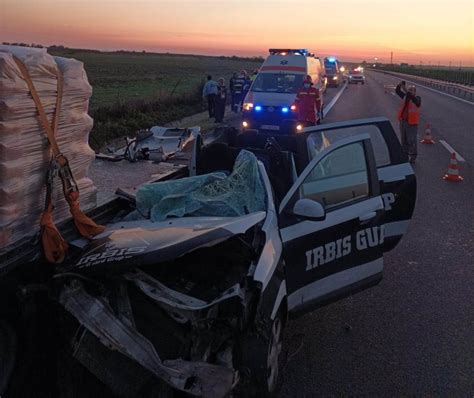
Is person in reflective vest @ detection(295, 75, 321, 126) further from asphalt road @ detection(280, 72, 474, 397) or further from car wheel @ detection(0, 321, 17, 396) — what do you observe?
car wheel @ detection(0, 321, 17, 396)

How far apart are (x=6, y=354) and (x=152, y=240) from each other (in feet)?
3.46

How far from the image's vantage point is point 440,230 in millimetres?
7055

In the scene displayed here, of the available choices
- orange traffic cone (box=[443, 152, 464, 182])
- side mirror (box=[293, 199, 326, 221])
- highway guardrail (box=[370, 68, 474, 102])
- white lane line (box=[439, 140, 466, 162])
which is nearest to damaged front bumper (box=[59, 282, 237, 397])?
side mirror (box=[293, 199, 326, 221])

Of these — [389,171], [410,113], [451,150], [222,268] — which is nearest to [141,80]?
[451,150]

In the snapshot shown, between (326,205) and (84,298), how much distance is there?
2092 mm

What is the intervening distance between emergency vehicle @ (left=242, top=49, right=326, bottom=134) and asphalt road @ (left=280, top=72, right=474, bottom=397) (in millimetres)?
9585

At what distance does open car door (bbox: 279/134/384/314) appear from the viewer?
381 centimetres

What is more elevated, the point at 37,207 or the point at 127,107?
the point at 37,207

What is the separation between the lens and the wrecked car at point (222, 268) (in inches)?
112

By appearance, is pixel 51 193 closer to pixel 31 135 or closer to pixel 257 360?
pixel 31 135

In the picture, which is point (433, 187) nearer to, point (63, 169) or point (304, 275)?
point (304, 275)

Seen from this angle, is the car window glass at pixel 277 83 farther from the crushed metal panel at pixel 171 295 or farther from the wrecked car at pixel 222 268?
the crushed metal panel at pixel 171 295

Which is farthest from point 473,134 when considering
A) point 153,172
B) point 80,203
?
point 80,203

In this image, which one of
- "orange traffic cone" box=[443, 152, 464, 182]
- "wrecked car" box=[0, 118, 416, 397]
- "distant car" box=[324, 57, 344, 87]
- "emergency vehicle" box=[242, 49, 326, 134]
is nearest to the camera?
"wrecked car" box=[0, 118, 416, 397]
